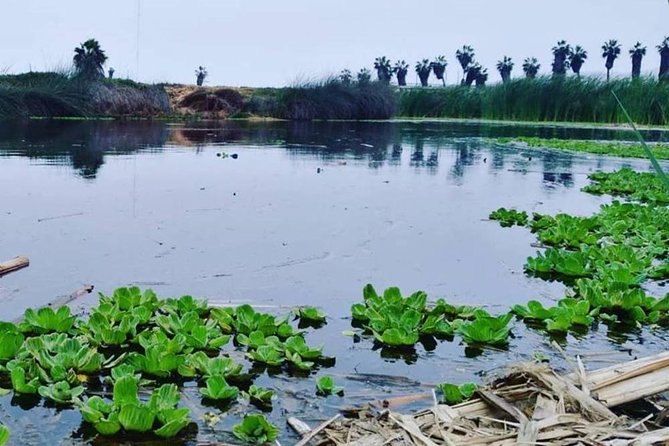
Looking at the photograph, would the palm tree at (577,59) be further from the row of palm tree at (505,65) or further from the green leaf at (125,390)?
the green leaf at (125,390)

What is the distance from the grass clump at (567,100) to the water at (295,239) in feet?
56.4

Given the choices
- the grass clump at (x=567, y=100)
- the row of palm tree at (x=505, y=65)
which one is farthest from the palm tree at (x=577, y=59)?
the grass clump at (x=567, y=100)

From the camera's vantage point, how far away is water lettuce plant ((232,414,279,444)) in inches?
85.8

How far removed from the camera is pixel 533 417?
7.08 ft

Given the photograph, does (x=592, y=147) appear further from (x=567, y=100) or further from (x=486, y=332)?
(x=567, y=100)

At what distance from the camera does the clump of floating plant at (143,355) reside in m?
2.26

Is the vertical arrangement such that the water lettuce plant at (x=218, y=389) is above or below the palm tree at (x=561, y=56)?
below

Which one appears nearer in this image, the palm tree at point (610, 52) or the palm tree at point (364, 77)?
the palm tree at point (364, 77)

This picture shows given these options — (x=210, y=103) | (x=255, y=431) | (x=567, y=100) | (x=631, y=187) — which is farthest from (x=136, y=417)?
(x=210, y=103)

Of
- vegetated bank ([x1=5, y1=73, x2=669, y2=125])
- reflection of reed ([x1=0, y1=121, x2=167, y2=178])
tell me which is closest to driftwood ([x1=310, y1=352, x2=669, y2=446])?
reflection of reed ([x1=0, y1=121, x2=167, y2=178])

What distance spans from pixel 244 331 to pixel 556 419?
1422mm

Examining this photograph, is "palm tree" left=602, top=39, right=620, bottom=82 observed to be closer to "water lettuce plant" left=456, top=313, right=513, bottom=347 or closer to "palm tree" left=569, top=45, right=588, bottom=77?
"palm tree" left=569, top=45, right=588, bottom=77

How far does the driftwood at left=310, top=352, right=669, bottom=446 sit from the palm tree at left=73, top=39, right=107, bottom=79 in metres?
26.3

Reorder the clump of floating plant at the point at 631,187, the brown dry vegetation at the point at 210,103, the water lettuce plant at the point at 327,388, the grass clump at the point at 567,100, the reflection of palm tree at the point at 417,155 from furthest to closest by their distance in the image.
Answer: the brown dry vegetation at the point at 210,103 → the grass clump at the point at 567,100 → the reflection of palm tree at the point at 417,155 → the clump of floating plant at the point at 631,187 → the water lettuce plant at the point at 327,388
